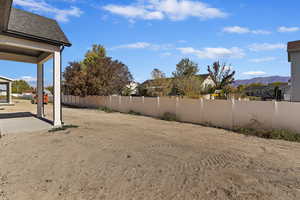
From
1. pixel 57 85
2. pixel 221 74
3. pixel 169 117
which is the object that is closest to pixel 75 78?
pixel 57 85

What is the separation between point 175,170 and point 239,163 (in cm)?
168

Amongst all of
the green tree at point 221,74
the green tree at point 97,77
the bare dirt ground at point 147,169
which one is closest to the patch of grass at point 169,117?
the bare dirt ground at point 147,169

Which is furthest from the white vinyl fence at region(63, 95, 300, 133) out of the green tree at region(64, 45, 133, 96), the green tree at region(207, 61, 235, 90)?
the green tree at region(207, 61, 235, 90)

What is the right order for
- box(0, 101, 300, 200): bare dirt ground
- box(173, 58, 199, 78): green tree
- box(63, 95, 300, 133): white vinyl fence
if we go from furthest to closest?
box(173, 58, 199, 78): green tree
box(63, 95, 300, 133): white vinyl fence
box(0, 101, 300, 200): bare dirt ground

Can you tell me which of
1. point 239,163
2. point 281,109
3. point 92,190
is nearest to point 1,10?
point 92,190

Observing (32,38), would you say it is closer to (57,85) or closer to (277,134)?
(57,85)

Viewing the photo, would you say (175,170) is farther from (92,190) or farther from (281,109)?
(281,109)

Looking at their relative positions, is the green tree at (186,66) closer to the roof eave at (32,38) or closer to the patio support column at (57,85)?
the roof eave at (32,38)

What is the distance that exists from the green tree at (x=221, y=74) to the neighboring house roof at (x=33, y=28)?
19.4 meters

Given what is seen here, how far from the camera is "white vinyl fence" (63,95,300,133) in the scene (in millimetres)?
7055

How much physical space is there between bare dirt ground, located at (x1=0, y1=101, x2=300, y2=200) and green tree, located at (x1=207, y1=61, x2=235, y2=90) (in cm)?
1783

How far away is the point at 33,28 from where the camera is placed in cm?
793

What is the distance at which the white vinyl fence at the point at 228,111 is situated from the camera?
23.1 ft

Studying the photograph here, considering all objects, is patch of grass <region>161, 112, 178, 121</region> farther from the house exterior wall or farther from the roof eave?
the roof eave
